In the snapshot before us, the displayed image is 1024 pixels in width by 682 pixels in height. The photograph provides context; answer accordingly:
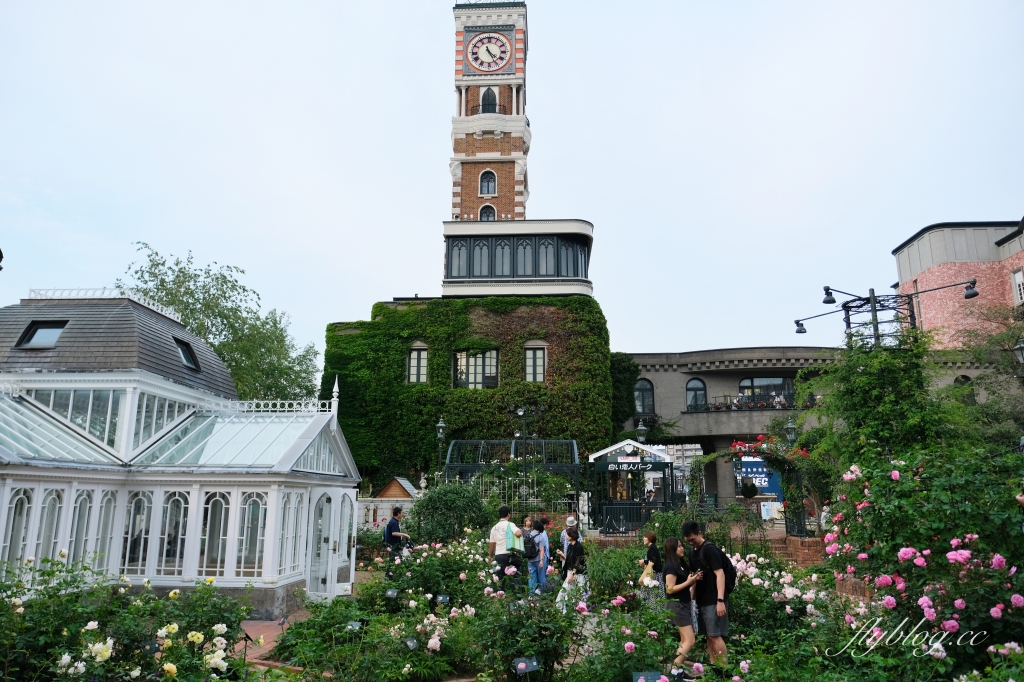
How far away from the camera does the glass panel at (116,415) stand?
14.1m

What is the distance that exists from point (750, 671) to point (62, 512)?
37.3 feet

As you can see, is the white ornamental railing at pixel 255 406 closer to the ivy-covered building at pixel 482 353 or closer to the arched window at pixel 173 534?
the arched window at pixel 173 534

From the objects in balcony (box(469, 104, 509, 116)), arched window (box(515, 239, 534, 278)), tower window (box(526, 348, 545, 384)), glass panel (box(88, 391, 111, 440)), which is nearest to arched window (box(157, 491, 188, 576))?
glass panel (box(88, 391, 111, 440))

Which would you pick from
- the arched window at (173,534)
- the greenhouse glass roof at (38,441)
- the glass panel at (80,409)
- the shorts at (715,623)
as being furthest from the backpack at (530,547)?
the glass panel at (80,409)

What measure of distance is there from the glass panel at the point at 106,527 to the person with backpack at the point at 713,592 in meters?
10.7

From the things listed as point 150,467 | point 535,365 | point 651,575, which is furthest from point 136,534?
point 535,365

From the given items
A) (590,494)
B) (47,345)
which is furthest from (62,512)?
(590,494)

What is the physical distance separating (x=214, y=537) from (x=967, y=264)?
38637mm

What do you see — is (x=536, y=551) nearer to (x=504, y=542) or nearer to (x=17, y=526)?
(x=504, y=542)

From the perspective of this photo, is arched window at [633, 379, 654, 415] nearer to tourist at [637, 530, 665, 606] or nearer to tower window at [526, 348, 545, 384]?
tower window at [526, 348, 545, 384]

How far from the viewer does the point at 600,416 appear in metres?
28.1

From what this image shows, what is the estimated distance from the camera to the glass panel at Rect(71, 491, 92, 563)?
12.3 metres

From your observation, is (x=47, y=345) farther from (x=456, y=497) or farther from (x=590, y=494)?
(x=590, y=494)

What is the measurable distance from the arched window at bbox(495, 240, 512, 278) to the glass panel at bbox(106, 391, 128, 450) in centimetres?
1832
